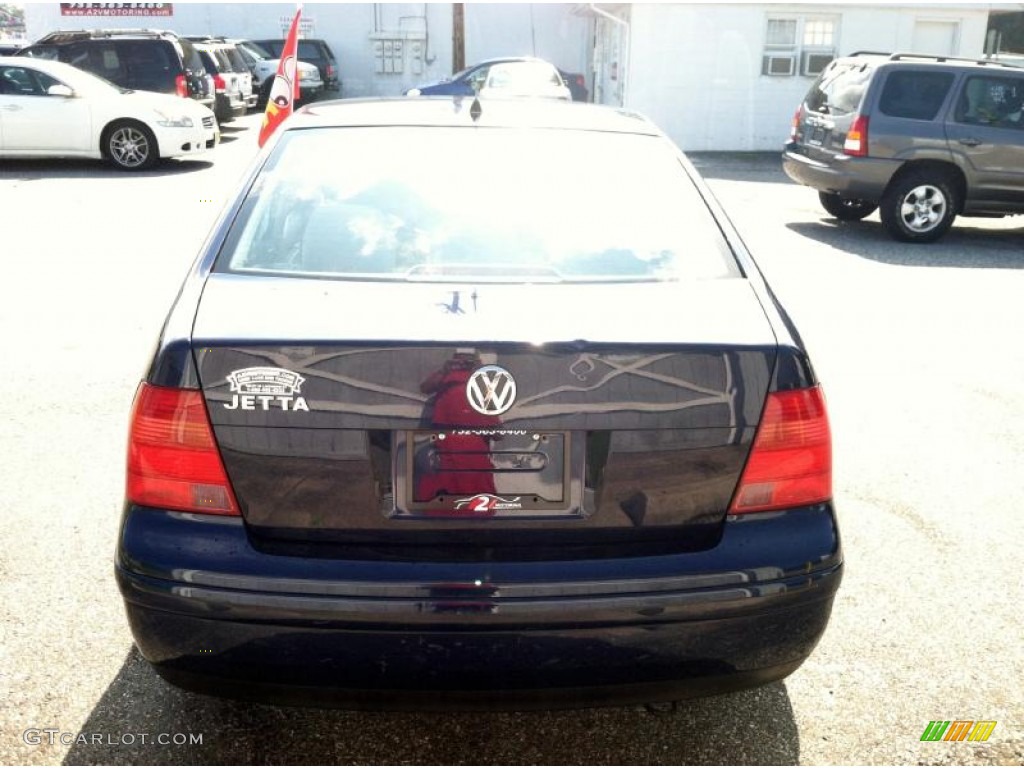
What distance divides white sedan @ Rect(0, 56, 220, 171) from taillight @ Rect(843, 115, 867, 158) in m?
9.20

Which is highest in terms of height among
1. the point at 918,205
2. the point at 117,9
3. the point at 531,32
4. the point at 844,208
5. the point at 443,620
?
the point at 117,9

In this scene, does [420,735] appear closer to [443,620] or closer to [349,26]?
[443,620]

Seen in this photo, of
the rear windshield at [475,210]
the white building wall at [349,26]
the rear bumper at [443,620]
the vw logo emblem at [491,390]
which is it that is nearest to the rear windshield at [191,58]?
the white building wall at [349,26]

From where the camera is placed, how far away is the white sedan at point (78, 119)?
1498 cm

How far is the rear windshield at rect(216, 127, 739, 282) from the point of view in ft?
9.36

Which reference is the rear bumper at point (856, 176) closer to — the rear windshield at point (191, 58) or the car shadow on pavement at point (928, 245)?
the car shadow on pavement at point (928, 245)

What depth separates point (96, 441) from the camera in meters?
5.03

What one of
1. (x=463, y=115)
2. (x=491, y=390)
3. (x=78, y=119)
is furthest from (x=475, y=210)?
(x=78, y=119)

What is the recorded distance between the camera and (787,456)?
2498 millimetres

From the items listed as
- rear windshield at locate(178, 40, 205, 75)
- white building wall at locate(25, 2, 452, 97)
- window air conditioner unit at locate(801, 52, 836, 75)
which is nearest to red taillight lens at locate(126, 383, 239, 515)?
rear windshield at locate(178, 40, 205, 75)

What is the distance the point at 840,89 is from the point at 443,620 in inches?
415

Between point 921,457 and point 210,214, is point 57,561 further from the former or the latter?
point 210,214

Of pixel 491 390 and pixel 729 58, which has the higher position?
pixel 729 58

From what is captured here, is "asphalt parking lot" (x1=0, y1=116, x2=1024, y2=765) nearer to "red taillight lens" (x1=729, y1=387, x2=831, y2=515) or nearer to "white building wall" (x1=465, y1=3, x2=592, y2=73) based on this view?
"red taillight lens" (x1=729, y1=387, x2=831, y2=515)
